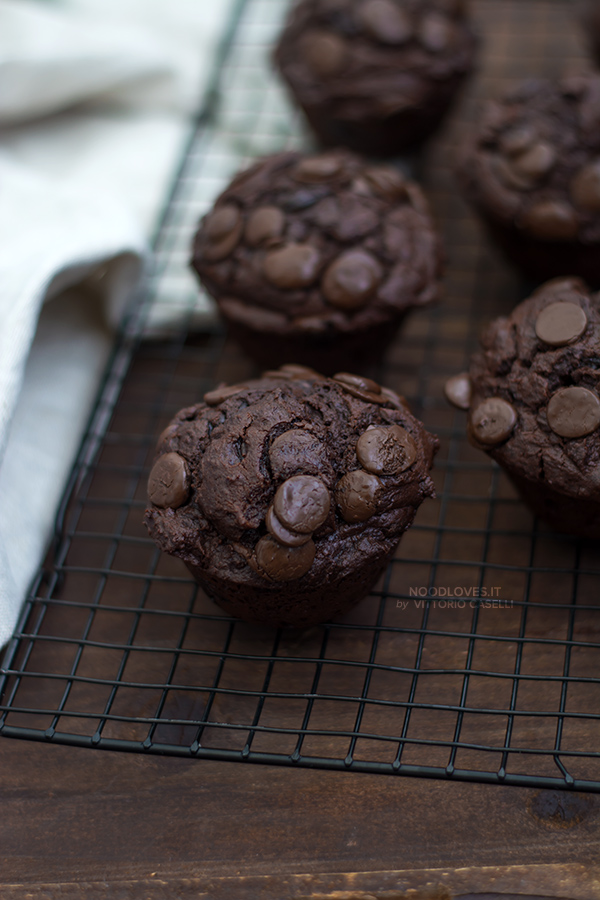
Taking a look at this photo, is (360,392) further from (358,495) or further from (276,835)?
→ (276,835)

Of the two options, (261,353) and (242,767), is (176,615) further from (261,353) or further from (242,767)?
(261,353)

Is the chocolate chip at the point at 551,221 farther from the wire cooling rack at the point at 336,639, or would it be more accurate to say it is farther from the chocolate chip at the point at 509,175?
the wire cooling rack at the point at 336,639

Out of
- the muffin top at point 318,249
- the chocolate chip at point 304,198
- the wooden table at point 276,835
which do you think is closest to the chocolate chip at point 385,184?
the muffin top at point 318,249

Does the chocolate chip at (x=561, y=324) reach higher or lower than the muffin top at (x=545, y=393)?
higher

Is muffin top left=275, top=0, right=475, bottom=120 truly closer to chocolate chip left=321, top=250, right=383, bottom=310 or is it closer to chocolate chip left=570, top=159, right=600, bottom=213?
chocolate chip left=570, top=159, right=600, bottom=213

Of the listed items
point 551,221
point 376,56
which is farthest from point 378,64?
point 551,221

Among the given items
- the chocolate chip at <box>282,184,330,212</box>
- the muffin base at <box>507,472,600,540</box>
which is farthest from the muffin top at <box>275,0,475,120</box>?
the muffin base at <box>507,472,600,540</box>
